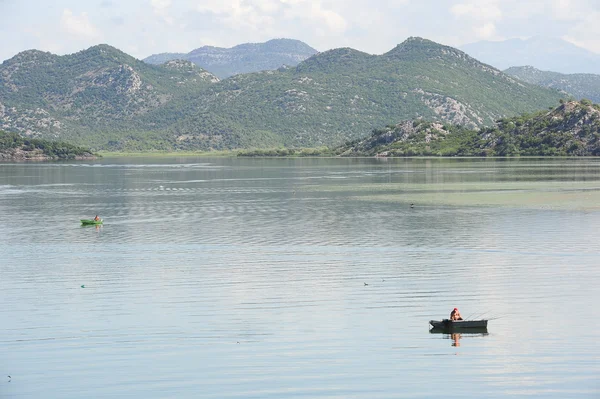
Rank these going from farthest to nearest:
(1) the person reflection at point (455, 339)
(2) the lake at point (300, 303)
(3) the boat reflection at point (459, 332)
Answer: (3) the boat reflection at point (459, 332)
(1) the person reflection at point (455, 339)
(2) the lake at point (300, 303)

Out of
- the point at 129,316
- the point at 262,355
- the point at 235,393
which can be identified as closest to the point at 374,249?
the point at 129,316

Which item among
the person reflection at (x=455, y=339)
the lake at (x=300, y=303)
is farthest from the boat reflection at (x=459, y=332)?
the lake at (x=300, y=303)

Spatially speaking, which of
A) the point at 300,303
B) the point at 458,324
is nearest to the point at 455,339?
the point at 458,324

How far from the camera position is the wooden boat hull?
123ft

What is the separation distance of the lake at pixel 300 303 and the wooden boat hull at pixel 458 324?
1.46ft

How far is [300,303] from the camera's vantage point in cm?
4462

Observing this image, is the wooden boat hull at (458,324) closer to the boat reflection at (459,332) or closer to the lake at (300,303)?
the boat reflection at (459,332)

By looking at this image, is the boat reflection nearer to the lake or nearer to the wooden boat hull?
the wooden boat hull

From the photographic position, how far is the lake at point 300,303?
31.5m

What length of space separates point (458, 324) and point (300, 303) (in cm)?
981

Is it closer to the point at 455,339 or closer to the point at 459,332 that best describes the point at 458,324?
the point at 459,332

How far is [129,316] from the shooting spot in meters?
42.1

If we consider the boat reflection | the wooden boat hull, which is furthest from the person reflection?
the wooden boat hull

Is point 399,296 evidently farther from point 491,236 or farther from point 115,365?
point 491,236
